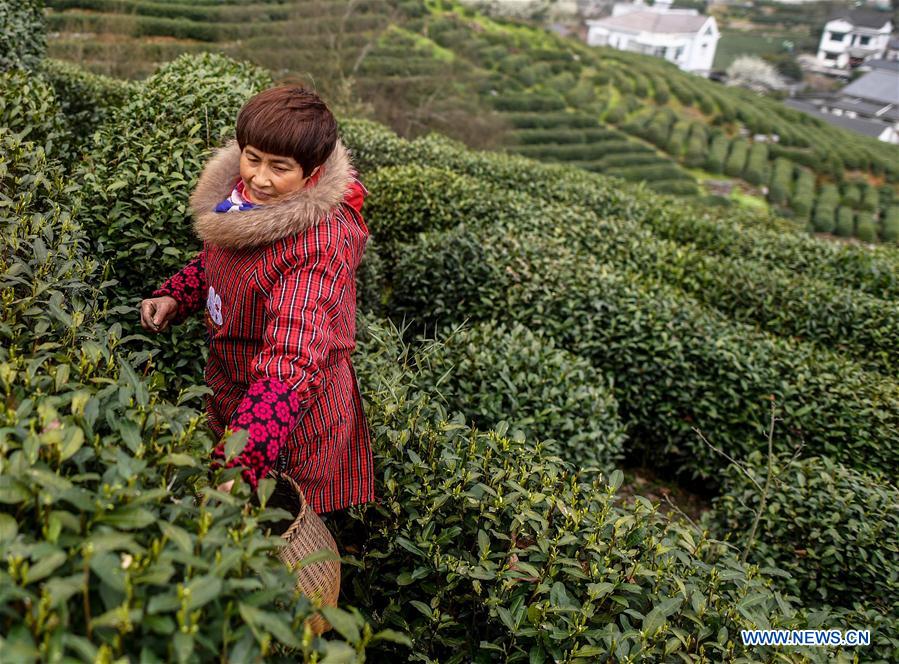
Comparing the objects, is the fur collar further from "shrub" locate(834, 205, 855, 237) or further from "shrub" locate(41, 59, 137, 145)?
"shrub" locate(834, 205, 855, 237)

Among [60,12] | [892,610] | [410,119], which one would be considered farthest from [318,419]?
[60,12]

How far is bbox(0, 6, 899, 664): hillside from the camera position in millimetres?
1011

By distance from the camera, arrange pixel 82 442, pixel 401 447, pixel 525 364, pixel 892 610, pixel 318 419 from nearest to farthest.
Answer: pixel 82 442
pixel 318 419
pixel 401 447
pixel 892 610
pixel 525 364

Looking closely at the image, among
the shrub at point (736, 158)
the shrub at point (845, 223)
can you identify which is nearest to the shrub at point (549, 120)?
the shrub at point (736, 158)

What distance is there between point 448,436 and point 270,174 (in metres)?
1.12

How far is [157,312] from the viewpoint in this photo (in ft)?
6.59

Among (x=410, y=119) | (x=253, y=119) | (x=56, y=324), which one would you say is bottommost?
(x=410, y=119)

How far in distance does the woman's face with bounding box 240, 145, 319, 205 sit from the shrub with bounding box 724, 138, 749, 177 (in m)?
42.5

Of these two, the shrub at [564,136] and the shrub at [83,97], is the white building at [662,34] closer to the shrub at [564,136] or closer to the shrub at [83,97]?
the shrub at [564,136]

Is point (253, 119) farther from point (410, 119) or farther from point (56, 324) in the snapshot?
point (410, 119)

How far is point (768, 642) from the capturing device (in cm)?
192

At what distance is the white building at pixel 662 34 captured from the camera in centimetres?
6550

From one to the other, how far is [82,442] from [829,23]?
8890 centimetres

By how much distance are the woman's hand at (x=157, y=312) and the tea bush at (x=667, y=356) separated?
2544mm
